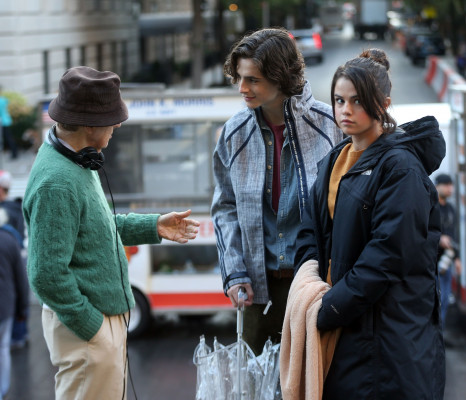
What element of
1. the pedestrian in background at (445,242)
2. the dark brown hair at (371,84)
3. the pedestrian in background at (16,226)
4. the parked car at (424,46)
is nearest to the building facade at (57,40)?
the pedestrian in background at (16,226)

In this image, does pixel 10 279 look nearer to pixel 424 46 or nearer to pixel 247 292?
pixel 247 292

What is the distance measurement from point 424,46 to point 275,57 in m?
45.8

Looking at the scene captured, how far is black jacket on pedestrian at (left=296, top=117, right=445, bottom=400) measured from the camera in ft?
8.68

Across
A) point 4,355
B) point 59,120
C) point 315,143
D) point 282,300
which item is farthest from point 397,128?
point 4,355

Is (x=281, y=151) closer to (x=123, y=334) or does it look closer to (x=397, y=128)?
(x=397, y=128)

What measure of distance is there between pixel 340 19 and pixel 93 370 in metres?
92.6

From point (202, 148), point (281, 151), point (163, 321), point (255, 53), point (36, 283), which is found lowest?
point (163, 321)

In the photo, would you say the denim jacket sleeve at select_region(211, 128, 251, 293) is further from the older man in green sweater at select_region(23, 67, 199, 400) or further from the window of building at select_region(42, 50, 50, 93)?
the window of building at select_region(42, 50, 50, 93)

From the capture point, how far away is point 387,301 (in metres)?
2.68

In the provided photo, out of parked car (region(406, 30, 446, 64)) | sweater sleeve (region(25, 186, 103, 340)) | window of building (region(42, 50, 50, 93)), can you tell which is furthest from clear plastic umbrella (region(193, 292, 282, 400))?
parked car (region(406, 30, 446, 64))

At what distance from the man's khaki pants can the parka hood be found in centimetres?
122

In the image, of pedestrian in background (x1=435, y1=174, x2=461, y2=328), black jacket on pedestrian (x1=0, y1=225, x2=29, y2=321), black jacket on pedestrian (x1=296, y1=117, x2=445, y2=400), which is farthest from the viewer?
pedestrian in background (x1=435, y1=174, x2=461, y2=328)

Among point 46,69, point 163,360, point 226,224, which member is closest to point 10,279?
point 163,360

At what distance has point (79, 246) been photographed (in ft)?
10.3
